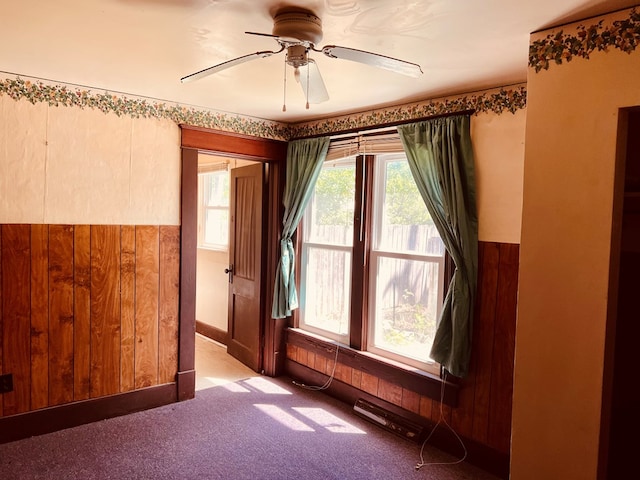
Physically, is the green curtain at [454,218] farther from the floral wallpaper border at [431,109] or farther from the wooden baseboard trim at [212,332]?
the wooden baseboard trim at [212,332]

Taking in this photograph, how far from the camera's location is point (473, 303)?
2785 mm

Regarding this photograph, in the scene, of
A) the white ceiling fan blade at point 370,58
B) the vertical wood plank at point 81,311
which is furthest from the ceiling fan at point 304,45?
the vertical wood plank at point 81,311

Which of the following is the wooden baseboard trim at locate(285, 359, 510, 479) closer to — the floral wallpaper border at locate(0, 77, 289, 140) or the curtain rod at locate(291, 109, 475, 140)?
the curtain rod at locate(291, 109, 475, 140)

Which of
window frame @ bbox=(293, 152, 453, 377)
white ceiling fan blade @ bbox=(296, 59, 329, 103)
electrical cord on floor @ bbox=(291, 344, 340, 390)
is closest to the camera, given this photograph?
white ceiling fan blade @ bbox=(296, 59, 329, 103)

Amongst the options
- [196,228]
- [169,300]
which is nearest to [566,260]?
[196,228]

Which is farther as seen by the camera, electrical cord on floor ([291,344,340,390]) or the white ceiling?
electrical cord on floor ([291,344,340,390])

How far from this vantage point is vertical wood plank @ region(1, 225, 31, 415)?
2.85m

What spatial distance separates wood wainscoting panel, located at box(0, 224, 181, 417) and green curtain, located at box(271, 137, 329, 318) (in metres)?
0.94

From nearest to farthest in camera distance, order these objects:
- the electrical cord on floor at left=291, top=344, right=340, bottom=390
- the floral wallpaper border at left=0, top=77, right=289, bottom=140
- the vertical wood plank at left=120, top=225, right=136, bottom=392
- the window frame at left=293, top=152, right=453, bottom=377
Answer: the floral wallpaper border at left=0, top=77, right=289, bottom=140 → the vertical wood plank at left=120, top=225, right=136, bottom=392 → the window frame at left=293, top=152, right=453, bottom=377 → the electrical cord on floor at left=291, top=344, right=340, bottom=390

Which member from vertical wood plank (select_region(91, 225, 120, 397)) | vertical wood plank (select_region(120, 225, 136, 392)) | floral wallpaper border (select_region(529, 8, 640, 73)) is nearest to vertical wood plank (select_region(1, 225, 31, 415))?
vertical wood plank (select_region(91, 225, 120, 397))

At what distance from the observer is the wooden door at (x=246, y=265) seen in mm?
4258

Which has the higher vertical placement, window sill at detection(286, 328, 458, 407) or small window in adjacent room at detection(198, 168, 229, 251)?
small window in adjacent room at detection(198, 168, 229, 251)

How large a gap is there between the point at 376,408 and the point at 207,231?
3194 millimetres

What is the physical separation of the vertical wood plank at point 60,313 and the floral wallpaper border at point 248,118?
903mm
